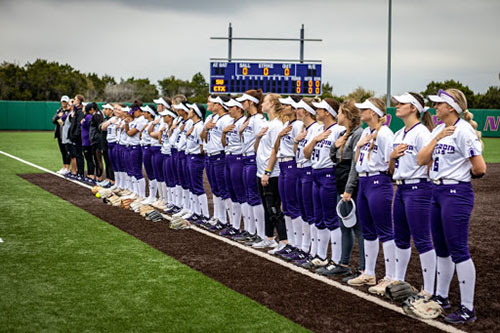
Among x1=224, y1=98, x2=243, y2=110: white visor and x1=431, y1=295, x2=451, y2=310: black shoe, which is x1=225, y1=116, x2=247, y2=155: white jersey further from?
x1=431, y1=295, x2=451, y2=310: black shoe

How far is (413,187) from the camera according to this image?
5820 millimetres

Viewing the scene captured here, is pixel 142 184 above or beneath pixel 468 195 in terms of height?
beneath

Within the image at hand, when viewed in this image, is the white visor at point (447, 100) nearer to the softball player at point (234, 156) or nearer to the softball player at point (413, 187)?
the softball player at point (413, 187)

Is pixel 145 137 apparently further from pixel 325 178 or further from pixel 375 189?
pixel 375 189

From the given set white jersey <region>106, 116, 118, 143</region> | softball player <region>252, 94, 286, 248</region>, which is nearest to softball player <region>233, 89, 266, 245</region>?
softball player <region>252, 94, 286, 248</region>

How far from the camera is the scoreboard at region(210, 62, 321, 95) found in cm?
2508

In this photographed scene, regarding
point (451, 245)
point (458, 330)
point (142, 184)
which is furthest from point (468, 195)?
point (142, 184)

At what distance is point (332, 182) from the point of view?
7172 mm

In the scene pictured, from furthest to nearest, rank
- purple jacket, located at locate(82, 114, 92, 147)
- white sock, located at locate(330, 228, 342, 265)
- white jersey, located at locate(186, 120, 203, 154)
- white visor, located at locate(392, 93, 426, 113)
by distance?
purple jacket, located at locate(82, 114, 92, 147)
white jersey, located at locate(186, 120, 203, 154)
white sock, located at locate(330, 228, 342, 265)
white visor, located at locate(392, 93, 426, 113)

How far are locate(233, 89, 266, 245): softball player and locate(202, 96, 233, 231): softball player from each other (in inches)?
25.6

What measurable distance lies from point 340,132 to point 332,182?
63cm

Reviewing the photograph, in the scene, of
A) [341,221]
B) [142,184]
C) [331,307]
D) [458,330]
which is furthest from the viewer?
[142,184]

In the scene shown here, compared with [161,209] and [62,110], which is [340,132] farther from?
[62,110]

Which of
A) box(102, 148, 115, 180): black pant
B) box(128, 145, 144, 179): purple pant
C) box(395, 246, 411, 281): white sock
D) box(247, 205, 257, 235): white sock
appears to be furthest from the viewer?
box(102, 148, 115, 180): black pant
